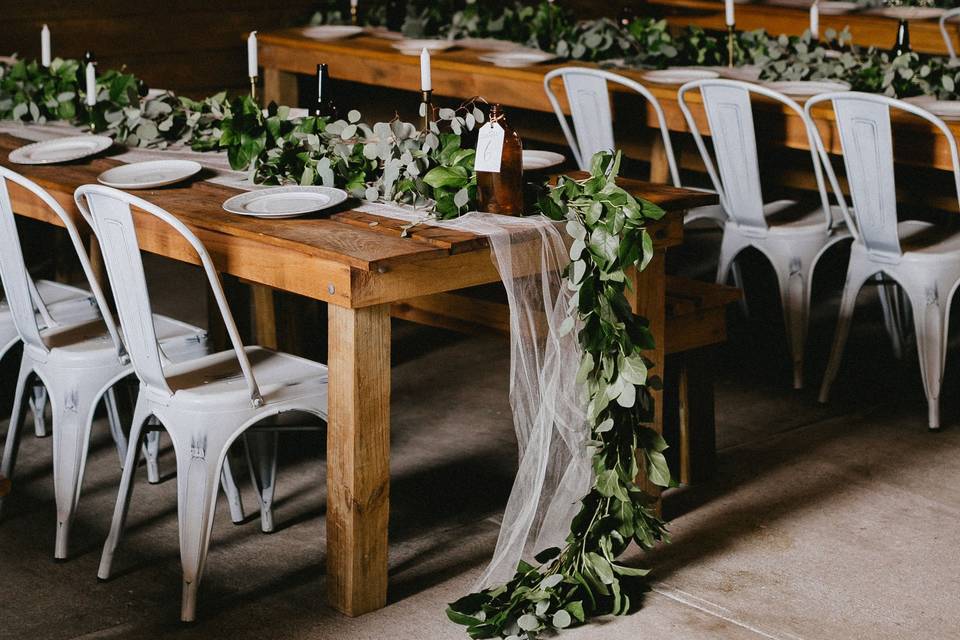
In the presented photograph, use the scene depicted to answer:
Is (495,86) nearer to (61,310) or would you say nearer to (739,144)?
(739,144)

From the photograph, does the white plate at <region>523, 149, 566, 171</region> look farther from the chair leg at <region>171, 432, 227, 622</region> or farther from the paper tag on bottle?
the chair leg at <region>171, 432, 227, 622</region>

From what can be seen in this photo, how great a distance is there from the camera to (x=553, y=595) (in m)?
2.40

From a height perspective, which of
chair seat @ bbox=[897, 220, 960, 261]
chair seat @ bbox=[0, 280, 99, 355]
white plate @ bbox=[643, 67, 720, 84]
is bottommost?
chair seat @ bbox=[0, 280, 99, 355]

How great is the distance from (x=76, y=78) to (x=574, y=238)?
1989mm

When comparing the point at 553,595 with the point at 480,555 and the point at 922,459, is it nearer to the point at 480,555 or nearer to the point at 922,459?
the point at 480,555

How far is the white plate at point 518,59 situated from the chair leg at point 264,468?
215 centimetres

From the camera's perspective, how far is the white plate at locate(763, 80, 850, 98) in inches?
157

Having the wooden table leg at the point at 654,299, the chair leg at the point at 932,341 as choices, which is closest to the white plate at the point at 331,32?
the chair leg at the point at 932,341

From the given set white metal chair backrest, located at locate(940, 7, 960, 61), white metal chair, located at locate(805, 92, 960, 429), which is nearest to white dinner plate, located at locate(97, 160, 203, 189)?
white metal chair, located at locate(805, 92, 960, 429)

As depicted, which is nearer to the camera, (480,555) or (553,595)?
(553,595)

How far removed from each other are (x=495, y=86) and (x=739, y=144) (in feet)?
4.01

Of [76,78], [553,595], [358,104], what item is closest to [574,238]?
[553,595]

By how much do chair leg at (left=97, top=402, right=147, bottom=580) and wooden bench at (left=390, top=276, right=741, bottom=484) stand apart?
3.01 feet

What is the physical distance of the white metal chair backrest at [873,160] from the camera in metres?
3.28
